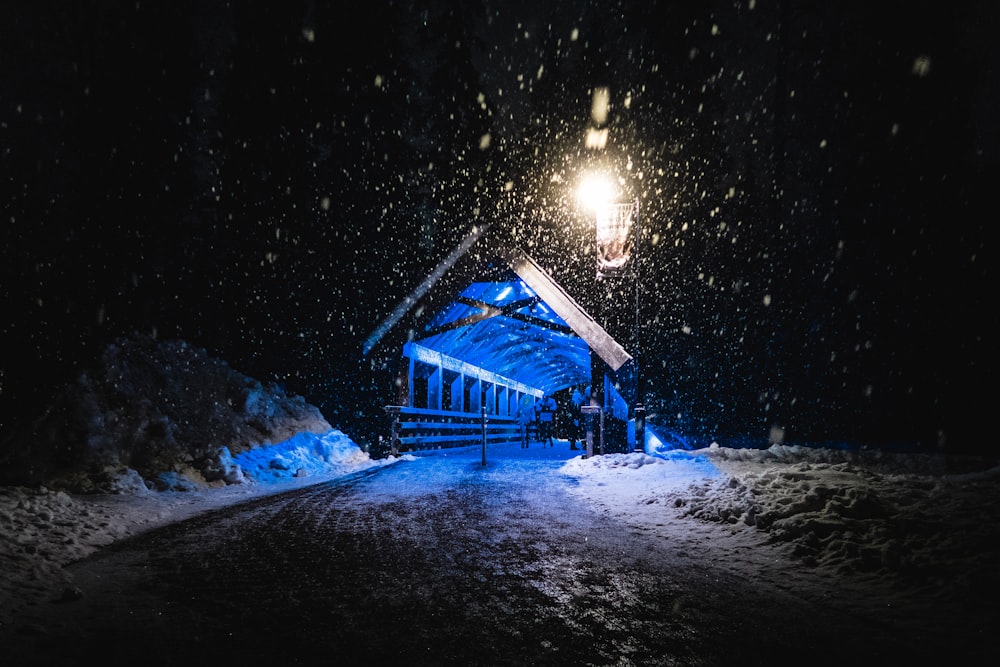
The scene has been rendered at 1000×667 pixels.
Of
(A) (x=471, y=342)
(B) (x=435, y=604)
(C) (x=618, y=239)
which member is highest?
(C) (x=618, y=239)

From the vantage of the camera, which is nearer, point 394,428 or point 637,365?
point 637,365

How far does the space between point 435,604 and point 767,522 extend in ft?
11.7

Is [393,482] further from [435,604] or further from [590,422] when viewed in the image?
[435,604]

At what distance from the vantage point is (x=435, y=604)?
3346 mm

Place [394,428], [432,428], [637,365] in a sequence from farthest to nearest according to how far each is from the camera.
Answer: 1. [432,428]
2. [394,428]
3. [637,365]

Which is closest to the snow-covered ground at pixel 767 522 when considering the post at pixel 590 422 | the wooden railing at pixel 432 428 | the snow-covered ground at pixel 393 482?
the snow-covered ground at pixel 393 482

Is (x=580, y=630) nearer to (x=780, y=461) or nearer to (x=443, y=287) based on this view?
(x=780, y=461)

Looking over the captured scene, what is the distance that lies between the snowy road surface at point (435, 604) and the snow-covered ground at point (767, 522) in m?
0.29

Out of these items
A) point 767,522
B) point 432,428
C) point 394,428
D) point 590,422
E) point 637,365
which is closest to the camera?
point 767,522

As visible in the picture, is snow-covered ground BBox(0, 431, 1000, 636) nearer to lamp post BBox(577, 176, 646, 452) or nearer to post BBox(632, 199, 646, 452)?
post BBox(632, 199, 646, 452)

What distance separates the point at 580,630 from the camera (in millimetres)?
2961

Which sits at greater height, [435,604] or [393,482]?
[435,604]

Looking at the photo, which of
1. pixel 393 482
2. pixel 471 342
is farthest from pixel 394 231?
pixel 393 482

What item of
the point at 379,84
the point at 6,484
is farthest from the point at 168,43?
the point at 6,484
